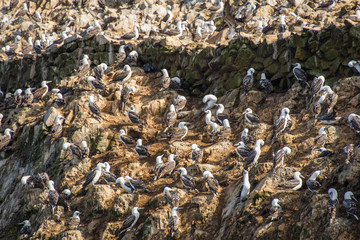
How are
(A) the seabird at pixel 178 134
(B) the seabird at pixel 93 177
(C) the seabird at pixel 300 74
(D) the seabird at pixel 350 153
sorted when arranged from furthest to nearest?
(C) the seabird at pixel 300 74 → (A) the seabird at pixel 178 134 → (B) the seabird at pixel 93 177 → (D) the seabird at pixel 350 153

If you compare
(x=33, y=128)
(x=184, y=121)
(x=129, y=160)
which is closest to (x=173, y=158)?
(x=129, y=160)

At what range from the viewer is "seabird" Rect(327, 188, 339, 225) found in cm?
1312

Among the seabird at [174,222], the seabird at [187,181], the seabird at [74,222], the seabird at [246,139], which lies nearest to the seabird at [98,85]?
the seabird at [74,222]

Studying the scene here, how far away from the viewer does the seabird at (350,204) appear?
13078 millimetres

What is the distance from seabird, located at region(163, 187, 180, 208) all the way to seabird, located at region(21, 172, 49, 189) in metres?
6.20

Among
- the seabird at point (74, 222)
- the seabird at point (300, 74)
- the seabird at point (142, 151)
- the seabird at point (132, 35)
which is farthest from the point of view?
the seabird at point (132, 35)

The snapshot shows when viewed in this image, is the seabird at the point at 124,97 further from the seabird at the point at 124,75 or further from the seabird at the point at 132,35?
the seabird at the point at 132,35

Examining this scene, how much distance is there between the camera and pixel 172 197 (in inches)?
653

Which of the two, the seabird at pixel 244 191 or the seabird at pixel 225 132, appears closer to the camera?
the seabird at pixel 244 191

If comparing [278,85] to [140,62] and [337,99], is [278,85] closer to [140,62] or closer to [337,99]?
[337,99]

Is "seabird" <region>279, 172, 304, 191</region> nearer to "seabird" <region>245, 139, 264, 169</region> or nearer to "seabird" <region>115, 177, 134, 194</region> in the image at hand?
"seabird" <region>245, 139, 264, 169</region>

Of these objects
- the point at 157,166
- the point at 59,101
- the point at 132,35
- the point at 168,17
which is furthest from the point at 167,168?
the point at 168,17

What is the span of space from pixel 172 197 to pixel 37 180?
7.13 meters

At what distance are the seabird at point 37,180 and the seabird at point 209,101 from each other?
25.0 feet
